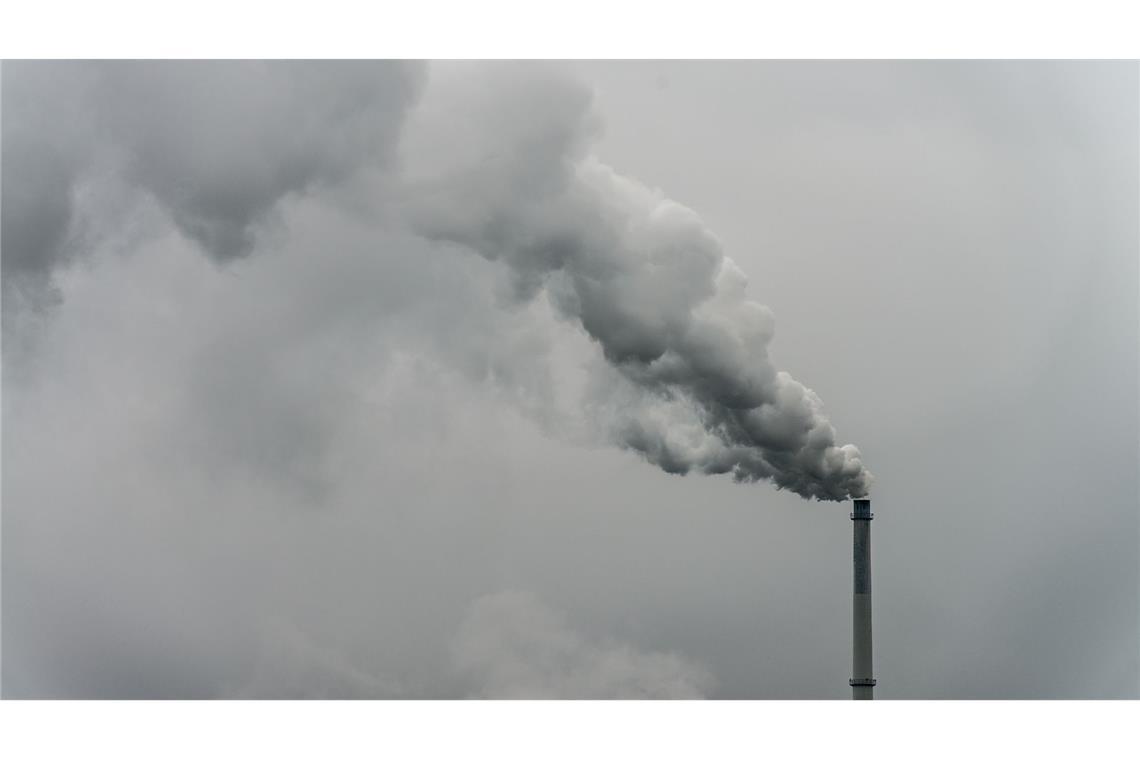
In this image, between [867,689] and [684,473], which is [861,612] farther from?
[684,473]

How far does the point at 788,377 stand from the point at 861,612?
6572mm

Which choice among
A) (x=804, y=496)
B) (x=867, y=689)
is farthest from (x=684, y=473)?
(x=867, y=689)

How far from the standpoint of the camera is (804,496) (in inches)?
2208

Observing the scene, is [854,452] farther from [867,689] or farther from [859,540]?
[867,689]

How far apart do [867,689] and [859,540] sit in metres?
3.97

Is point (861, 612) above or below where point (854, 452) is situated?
below

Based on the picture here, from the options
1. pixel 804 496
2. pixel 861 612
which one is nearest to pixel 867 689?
pixel 861 612

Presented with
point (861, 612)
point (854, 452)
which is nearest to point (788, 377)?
point (854, 452)

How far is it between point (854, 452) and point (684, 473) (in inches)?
185

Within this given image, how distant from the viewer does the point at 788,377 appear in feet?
180

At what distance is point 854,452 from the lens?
55.5 metres

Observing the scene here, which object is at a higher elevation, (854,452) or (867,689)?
(854,452)

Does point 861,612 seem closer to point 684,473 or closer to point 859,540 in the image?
point 859,540

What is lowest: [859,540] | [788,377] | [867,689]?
[867,689]
